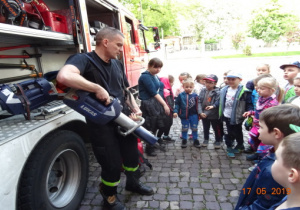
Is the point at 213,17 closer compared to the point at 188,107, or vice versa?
the point at 188,107

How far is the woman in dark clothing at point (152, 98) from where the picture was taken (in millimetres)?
3209

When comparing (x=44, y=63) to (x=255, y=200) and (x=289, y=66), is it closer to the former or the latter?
(x=255, y=200)

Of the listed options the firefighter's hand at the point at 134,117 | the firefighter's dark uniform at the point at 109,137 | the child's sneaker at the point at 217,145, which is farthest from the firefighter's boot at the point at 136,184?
the child's sneaker at the point at 217,145

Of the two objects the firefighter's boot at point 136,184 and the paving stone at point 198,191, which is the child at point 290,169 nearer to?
the paving stone at point 198,191

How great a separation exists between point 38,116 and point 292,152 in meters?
1.89

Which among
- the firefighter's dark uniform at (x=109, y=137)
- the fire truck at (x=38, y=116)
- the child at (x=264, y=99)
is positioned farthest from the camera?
the child at (x=264, y=99)

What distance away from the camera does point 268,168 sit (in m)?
1.41

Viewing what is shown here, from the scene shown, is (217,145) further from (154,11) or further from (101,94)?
(154,11)

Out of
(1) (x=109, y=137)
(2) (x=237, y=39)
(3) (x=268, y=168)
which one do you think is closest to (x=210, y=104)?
(1) (x=109, y=137)

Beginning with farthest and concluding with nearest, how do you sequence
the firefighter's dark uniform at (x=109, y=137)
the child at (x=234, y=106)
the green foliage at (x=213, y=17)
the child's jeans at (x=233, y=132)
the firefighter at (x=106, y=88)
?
the green foliage at (x=213, y=17) < the child's jeans at (x=233, y=132) < the child at (x=234, y=106) < the firefighter's dark uniform at (x=109, y=137) < the firefighter at (x=106, y=88)

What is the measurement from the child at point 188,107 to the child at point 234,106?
47 cm

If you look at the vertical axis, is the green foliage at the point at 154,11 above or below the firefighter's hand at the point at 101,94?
above

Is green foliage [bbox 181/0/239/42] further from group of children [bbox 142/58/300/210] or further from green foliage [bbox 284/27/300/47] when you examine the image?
group of children [bbox 142/58/300/210]

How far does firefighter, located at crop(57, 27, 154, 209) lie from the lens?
174 cm
